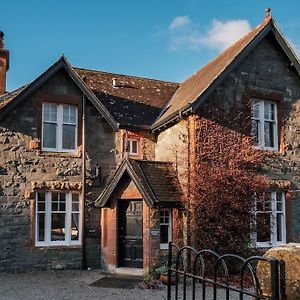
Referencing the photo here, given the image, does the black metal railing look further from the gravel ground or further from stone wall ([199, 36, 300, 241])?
stone wall ([199, 36, 300, 241])

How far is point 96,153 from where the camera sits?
619 inches

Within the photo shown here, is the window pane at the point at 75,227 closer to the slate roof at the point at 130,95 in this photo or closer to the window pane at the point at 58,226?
the window pane at the point at 58,226

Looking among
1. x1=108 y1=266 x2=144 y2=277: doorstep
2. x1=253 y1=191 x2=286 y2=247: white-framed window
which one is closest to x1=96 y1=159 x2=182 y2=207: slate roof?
x1=108 y1=266 x2=144 y2=277: doorstep

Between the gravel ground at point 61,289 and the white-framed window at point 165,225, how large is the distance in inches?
91.5

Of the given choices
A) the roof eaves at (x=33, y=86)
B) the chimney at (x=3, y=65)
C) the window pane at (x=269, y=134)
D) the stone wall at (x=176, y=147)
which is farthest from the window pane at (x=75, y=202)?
the window pane at (x=269, y=134)

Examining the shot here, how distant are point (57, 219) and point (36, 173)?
1816 mm

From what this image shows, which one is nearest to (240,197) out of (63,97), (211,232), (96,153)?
(211,232)

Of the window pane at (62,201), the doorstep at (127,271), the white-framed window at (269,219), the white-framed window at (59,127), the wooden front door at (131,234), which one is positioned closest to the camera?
the doorstep at (127,271)

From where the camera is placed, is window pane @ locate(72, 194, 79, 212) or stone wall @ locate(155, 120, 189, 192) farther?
window pane @ locate(72, 194, 79, 212)

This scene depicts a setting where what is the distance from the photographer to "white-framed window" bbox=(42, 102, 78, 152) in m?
15.2

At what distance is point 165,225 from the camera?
1431 centimetres

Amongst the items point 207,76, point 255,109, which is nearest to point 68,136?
point 207,76

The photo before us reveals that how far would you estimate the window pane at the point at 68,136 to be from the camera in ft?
50.6

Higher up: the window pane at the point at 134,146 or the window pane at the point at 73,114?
the window pane at the point at 73,114
